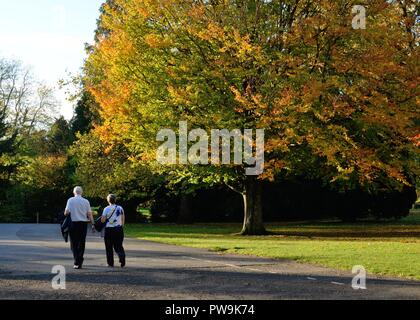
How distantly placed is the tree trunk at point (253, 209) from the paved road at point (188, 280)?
37.5 ft

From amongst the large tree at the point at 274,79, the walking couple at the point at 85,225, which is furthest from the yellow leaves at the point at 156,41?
the walking couple at the point at 85,225

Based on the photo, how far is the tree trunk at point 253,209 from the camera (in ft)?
89.4

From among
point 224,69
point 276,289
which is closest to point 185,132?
point 224,69

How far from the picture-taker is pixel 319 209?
43.1 meters

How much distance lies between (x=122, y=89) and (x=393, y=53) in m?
11.3

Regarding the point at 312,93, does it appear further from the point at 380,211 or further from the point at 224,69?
the point at 380,211

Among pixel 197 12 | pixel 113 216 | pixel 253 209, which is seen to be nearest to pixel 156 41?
pixel 197 12

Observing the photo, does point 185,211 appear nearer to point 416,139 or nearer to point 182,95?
point 182,95

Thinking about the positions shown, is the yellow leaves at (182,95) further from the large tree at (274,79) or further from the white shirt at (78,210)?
the white shirt at (78,210)

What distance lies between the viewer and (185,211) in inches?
1628

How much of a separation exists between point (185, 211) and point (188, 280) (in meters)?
30.4

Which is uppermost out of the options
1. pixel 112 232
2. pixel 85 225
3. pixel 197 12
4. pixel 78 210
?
pixel 197 12

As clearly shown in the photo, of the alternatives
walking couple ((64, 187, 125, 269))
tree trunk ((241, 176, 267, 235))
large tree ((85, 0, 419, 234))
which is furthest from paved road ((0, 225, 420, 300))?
tree trunk ((241, 176, 267, 235))

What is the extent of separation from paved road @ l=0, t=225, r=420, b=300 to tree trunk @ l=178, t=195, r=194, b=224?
2523cm
